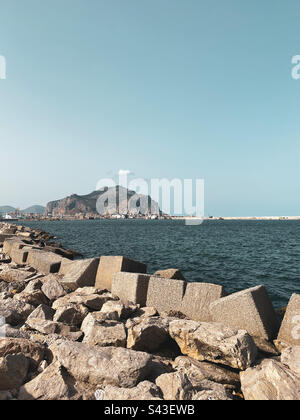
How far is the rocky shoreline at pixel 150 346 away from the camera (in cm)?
270

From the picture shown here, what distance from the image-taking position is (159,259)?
54.0 ft

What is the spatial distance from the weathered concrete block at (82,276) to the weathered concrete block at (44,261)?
1935 millimetres

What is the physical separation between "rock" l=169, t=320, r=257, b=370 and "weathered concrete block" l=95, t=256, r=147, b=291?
2900mm

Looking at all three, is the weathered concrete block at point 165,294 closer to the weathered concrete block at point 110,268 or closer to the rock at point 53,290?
the weathered concrete block at point 110,268

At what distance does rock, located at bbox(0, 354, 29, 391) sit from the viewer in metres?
2.68

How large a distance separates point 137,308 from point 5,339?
8.13 ft

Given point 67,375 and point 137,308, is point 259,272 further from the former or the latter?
point 67,375

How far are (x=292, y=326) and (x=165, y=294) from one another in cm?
235

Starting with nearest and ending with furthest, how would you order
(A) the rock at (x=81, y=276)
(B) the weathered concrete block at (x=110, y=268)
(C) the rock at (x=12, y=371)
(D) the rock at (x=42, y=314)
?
(C) the rock at (x=12, y=371) → (D) the rock at (x=42, y=314) → (B) the weathered concrete block at (x=110, y=268) → (A) the rock at (x=81, y=276)

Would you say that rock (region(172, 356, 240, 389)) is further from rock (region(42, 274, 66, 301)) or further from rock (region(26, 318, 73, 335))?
rock (region(42, 274, 66, 301))

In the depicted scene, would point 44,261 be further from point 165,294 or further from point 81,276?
point 165,294

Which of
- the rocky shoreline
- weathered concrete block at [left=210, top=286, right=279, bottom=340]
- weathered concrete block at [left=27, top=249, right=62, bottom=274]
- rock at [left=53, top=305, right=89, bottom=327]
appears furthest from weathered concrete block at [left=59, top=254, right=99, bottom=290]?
weathered concrete block at [left=210, top=286, right=279, bottom=340]

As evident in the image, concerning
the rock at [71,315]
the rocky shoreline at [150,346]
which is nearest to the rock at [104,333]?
the rocky shoreline at [150,346]
